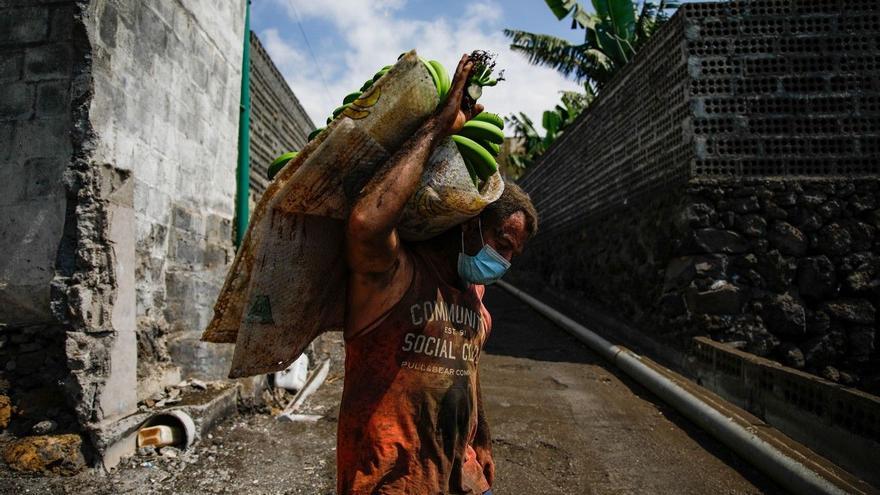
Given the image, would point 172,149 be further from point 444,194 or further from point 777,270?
point 777,270

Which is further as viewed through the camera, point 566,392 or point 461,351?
point 566,392

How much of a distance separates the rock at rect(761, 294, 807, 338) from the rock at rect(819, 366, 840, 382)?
436 mm

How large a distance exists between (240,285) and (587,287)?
9.54 meters

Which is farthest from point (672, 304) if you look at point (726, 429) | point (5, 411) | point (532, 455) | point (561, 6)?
point (561, 6)

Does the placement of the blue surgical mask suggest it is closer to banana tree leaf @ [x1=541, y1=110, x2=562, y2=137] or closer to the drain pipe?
the drain pipe

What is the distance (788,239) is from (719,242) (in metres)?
0.76

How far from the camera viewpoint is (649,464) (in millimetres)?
4277

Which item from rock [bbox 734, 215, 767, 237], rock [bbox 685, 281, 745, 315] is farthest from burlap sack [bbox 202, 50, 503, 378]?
rock [bbox 734, 215, 767, 237]

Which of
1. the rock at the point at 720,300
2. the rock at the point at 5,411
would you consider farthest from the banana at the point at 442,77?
the rock at the point at 720,300

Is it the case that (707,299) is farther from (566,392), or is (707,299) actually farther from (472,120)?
(472,120)

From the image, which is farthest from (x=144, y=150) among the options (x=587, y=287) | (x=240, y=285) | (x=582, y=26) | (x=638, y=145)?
(x=582, y=26)

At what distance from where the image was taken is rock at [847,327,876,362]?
6023 mm

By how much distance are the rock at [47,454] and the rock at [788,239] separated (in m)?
7.02

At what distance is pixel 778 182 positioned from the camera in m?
6.32
